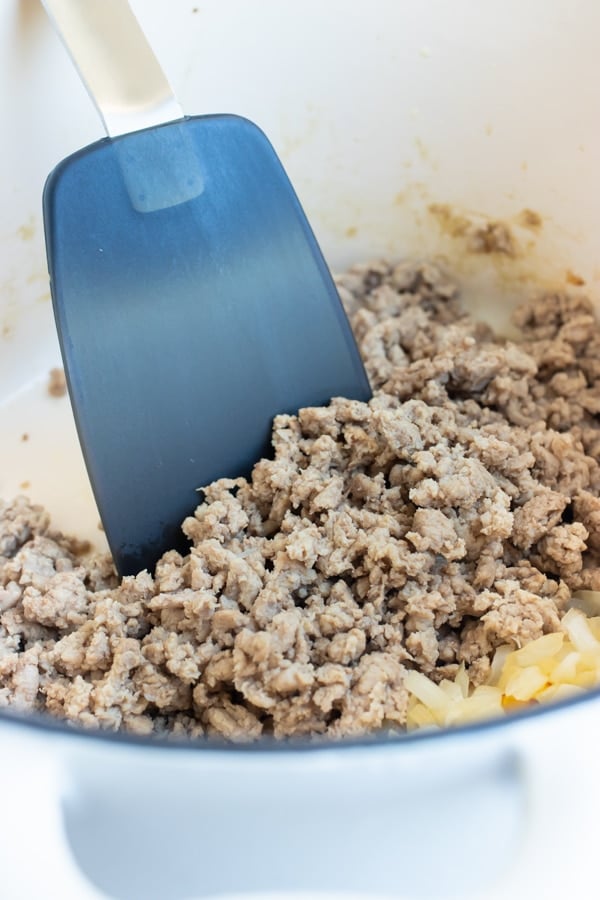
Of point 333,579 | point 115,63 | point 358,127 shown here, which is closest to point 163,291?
point 115,63

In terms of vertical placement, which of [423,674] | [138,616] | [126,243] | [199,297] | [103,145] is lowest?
[423,674]

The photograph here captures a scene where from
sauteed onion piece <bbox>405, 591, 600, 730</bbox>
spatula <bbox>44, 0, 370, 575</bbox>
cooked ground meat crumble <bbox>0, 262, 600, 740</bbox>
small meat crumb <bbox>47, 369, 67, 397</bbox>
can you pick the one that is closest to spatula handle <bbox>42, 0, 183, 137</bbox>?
spatula <bbox>44, 0, 370, 575</bbox>

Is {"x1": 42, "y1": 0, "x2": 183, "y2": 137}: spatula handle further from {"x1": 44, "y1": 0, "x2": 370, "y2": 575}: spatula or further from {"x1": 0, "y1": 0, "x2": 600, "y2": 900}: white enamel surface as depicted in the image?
{"x1": 0, "y1": 0, "x2": 600, "y2": 900}: white enamel surface

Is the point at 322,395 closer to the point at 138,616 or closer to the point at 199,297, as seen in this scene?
the point at 199,297

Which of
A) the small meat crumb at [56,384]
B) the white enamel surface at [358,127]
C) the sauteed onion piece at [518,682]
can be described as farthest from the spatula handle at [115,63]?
the sauteed onion piece at [518,682]

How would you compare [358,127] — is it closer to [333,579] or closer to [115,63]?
[115,63]

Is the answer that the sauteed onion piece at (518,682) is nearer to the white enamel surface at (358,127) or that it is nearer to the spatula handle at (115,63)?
the white enamel surface at (358,127)


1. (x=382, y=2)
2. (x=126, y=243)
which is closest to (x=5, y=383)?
(x=126, y=243)
